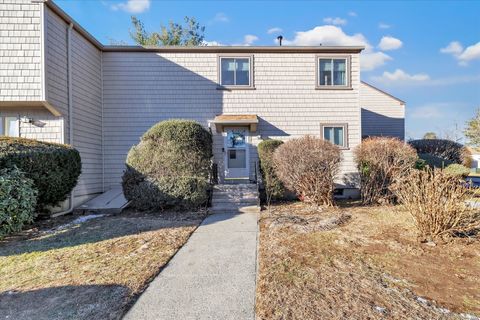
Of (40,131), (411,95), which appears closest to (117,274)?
(40,131)

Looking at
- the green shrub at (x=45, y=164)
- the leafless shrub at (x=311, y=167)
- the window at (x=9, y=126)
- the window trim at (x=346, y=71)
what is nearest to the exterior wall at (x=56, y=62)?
the green shrub at (x=45, y=164)

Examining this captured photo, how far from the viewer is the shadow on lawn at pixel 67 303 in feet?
8.88

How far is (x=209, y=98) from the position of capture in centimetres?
1045

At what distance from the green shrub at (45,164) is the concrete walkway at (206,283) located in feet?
13.0

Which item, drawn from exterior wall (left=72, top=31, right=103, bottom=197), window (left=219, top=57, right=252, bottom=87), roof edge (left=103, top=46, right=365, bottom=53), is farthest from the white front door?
exterior wall (left=72, top=31, right=103, bottom=197)

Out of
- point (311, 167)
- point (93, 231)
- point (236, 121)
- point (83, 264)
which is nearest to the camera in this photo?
point (83, 264)

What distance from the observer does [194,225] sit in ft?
20.5

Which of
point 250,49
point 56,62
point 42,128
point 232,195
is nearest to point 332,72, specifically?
point 250,49

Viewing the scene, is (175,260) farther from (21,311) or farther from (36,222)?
(36,222)

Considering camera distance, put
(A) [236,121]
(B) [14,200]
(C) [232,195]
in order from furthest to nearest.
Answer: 1. (A) [236,121]
2. (C) [232,195]
3. (B) [14,200]

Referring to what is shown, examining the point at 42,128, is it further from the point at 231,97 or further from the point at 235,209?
the point at 231,97

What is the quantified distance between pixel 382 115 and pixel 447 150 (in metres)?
4.16

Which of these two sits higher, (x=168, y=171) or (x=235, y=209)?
(x=168, y=171)

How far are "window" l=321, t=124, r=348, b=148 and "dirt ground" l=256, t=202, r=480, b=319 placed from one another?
193 inches
